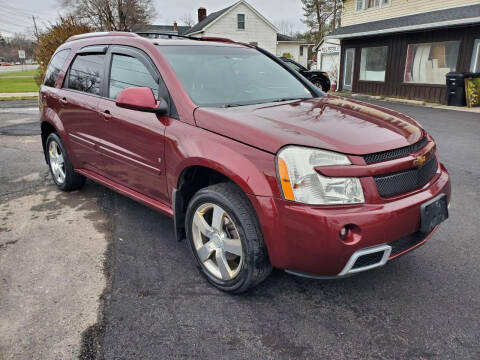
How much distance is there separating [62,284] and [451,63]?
16.7 m

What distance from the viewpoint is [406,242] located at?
253 cm

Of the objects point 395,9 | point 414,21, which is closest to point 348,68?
point 395,9

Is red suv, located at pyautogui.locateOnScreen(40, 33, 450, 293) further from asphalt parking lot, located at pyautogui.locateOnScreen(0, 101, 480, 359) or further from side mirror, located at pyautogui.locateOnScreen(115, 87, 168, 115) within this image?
asphalt parking lot, located at pyautogui.locateOnScreen(0, 101, 480, 359)

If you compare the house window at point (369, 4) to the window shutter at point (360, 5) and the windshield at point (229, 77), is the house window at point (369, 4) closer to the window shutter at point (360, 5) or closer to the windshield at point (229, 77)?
the window shutter at point (360, 5)

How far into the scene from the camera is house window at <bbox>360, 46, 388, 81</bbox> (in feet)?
61.5

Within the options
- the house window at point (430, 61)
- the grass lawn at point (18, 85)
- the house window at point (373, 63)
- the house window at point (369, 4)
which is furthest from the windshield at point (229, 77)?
the grass lawn at point (18, 85)

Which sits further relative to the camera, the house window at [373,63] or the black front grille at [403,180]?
the house window at [373,63]

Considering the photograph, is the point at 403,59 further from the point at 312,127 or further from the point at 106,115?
the point at 312,127

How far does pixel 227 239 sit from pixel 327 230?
78cm

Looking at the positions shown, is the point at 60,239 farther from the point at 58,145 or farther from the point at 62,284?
the point at 58,145

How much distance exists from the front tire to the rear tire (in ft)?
7.94

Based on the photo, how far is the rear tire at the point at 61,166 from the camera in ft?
15.5

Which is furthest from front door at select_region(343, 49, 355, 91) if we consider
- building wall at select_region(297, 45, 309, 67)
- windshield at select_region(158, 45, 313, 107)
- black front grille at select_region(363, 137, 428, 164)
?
building wall at select_region(297, 45, 309, 67)

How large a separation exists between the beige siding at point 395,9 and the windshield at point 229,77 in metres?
14.8
